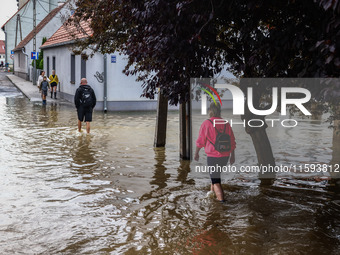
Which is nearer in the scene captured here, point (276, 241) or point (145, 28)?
point (276, 241)

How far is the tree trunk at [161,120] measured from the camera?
12.2m

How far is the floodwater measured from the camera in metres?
5.50

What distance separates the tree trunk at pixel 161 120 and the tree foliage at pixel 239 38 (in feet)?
11.6

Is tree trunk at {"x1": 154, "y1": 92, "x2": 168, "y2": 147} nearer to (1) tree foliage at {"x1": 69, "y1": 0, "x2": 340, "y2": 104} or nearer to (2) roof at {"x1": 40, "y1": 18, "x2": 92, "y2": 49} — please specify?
(2) roof at {"x1": 40, "y1": 18, "x2": 92, "y2": 49}

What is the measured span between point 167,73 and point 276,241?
2935mm

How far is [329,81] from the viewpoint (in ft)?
Result: 14.5

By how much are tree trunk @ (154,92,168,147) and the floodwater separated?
0.85 feet

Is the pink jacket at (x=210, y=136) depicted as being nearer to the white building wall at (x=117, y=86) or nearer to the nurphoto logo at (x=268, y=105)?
the nurphoto logo at (x=268, y=105)

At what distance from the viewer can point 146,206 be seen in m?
7.05

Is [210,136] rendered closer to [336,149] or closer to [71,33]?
[336,149]

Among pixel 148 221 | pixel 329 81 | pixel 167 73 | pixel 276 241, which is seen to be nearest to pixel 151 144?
pixel 167 73

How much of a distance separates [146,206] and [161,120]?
17.9 feet

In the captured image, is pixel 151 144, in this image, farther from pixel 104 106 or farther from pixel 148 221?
pixel 104 106

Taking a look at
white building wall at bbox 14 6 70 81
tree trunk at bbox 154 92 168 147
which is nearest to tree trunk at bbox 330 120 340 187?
tree trunk at bbox 154 92 168 147
